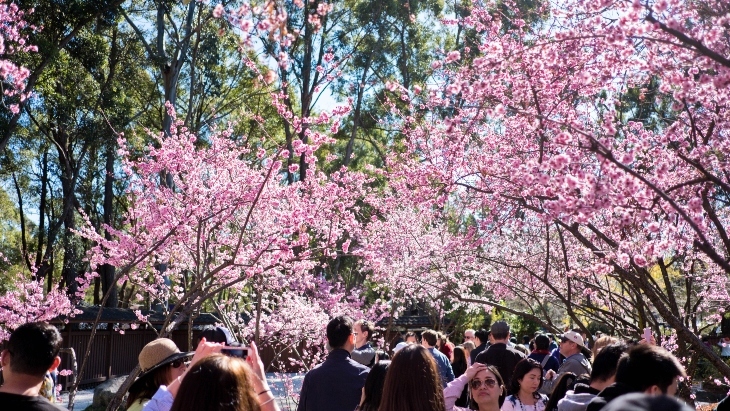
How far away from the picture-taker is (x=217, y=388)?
228 centimetres

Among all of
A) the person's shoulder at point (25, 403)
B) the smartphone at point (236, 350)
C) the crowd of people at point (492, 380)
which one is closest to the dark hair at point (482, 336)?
the crowd of people at point (492, 380)

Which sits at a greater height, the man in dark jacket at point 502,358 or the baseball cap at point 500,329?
the baseball cap at point 500,329

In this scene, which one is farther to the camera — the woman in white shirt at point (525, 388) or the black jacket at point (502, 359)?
the black jacket at point (502, 359)

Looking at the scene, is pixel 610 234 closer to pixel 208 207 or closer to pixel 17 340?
pixel 208 207

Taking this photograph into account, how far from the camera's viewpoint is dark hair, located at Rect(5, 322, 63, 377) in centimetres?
316

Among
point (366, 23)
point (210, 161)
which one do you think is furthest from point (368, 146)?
point (210, 161)

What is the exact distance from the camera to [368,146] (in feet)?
96.7

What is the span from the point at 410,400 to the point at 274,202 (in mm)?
6215

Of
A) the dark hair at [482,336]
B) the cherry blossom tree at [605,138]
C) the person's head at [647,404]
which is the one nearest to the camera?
the person's head at [647,404]

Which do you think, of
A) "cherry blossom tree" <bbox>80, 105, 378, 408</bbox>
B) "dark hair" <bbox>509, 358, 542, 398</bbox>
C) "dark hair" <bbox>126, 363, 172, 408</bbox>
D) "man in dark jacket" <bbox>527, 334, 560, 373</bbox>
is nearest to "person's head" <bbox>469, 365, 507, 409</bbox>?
"dark hair" <bbox>509, 358, 542, 398</bbox>

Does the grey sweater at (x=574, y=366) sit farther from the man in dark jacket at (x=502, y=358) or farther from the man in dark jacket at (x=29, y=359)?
the man in dark jacket at (x=29, y=359)

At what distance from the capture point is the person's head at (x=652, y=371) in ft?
10.0

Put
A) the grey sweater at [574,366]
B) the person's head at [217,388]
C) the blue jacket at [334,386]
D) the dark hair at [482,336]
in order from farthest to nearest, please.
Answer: the dark hair at [482,336] < the grey sweater at [574,366] < the blue jacket at [334,386] < the person's head at [217,388]

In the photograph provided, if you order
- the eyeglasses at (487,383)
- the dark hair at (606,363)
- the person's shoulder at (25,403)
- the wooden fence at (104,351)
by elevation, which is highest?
the person's shoulder at (25,403)
